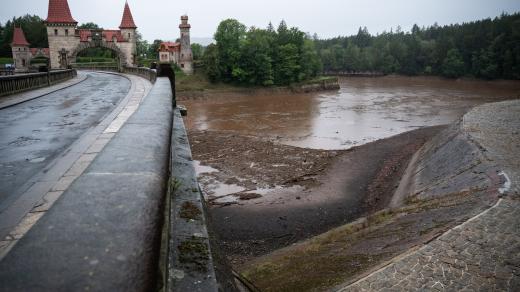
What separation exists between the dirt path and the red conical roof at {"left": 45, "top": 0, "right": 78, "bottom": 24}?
1469 inches

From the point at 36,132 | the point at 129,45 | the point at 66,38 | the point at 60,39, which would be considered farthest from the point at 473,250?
the point at 60,39

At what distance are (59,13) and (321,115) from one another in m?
40.7

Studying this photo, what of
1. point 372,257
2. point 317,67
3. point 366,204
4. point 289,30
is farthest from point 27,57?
point 372,257

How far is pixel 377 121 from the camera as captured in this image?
34125 mm

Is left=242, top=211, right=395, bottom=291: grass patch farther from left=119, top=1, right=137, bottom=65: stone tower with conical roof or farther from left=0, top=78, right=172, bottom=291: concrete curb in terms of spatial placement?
left=119, top=1, right=137, bottom=65: stone tower with conical roof

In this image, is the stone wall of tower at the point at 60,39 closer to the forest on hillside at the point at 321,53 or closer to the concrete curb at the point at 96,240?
the forest on hillside at the point at 321,53

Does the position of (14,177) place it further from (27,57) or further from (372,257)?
(27,57)

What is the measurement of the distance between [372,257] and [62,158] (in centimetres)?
530

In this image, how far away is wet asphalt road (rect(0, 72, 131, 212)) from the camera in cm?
499

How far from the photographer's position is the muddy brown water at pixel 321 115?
28422mm

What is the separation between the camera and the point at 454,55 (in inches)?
3403

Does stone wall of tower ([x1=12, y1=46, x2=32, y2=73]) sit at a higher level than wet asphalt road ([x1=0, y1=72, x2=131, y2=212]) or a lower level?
higher

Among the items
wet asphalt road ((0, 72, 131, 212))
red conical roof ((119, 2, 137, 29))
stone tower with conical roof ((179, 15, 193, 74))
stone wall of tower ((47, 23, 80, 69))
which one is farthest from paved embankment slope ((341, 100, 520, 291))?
stone tower with conical roof ((179, 15, 193, 74))

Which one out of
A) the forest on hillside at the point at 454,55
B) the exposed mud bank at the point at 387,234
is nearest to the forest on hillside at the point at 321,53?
Result: the forest on hillside at the point at 454,55
